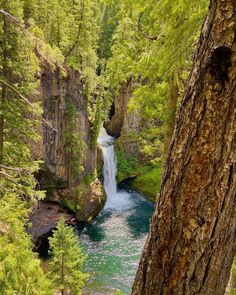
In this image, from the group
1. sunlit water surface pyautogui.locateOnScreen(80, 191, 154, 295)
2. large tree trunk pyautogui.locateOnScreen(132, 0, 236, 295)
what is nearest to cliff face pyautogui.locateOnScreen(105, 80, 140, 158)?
sunlit water surface pyautogui.locateOnScreen(80, 191, 154, 295)

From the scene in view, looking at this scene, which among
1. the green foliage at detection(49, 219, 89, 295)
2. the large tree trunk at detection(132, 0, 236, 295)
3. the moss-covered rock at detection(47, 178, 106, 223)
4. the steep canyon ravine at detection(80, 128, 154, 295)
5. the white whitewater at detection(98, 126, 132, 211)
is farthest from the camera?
the white whitewater at detection(98, 126, 132, 211)

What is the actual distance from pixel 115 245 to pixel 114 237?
1188mm

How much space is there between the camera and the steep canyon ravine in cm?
1705

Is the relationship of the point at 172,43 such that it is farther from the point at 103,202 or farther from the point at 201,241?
the point at 103,202

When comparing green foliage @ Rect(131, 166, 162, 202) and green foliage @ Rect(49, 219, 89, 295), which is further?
green foliage @ Rect(131, 166, 162, 202)

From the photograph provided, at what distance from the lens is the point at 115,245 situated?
20.7 metres

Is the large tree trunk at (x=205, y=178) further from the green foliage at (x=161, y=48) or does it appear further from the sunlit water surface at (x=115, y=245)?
the sunlit water surface at (x=115, y=245)

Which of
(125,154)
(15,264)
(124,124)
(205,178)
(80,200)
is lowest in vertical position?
(80,200)

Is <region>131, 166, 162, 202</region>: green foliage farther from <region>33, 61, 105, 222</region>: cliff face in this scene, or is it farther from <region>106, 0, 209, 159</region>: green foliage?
<region>106, 0, 209, 159</region>: green foliage

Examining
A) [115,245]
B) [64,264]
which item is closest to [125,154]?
[115,245]

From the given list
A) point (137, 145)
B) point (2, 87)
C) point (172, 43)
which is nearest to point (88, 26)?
point (137, 145)

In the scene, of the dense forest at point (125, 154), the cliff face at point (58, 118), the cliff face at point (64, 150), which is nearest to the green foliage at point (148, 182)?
the dense forest at point (125, 154)

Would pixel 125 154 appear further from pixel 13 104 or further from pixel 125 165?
pixel 13 104

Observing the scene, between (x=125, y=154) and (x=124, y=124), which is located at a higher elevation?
(x=124, y=124)
